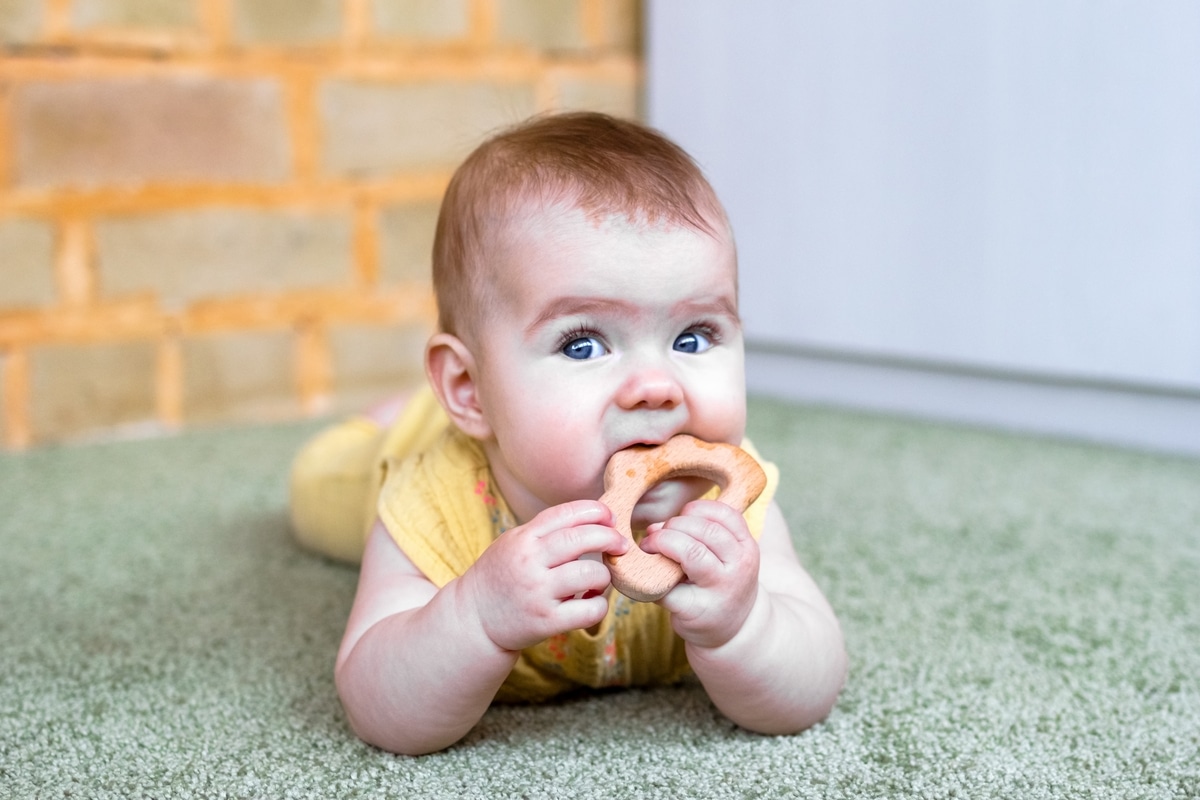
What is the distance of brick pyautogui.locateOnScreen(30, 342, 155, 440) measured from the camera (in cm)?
155

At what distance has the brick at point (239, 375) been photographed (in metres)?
1.65

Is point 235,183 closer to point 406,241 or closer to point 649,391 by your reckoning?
point 406,241

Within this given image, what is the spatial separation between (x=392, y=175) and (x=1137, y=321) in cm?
101

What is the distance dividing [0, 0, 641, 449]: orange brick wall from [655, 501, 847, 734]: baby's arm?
1.10 metres

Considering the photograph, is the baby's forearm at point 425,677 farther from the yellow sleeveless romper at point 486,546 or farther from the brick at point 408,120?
the brick at point 408,120

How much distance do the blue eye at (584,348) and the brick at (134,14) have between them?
1071mm

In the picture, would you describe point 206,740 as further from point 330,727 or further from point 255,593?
point 255,593

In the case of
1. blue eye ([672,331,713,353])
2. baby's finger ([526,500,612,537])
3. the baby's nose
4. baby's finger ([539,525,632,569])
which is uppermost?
blue eye ([672,331,713,353])

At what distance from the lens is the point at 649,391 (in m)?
0.69

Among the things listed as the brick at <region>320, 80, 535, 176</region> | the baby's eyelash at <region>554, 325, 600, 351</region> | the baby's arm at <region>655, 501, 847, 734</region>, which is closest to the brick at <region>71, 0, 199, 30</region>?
the brick at <region>320, 80, 535, 176</region>

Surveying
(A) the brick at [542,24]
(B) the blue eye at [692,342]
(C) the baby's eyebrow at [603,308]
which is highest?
(A) the brick at [542,24]

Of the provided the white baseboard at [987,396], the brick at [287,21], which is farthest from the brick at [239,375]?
the white baseboard at [987,396]

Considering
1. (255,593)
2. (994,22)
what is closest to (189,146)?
(255,593)

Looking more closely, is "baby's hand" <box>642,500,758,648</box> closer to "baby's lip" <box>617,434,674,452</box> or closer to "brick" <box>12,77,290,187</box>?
"baby's lip" <box>617,434,674,452</box>
